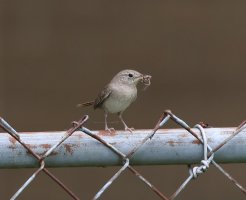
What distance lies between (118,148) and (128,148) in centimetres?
2

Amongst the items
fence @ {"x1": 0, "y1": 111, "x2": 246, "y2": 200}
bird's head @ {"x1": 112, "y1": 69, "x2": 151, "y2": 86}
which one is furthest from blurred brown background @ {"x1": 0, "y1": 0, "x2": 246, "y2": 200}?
fence @ {"x1": 0, "y1": 111, "x2": 246, "y2": 200}

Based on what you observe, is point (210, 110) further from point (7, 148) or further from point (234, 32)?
point (7, 148)

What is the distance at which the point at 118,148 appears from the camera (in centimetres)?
187

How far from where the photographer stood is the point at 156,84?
5.24 m

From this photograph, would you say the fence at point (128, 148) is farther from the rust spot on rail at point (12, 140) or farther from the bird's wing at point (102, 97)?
the bird's wing at point (102, 97)

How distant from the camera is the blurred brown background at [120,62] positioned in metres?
5.12

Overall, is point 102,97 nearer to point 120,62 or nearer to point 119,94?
point 119,94

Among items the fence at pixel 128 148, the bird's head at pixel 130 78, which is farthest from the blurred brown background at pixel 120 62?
the fence at pixel 128 148

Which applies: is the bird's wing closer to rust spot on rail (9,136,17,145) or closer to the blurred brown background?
the blurred brown background

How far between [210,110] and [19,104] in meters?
1.22

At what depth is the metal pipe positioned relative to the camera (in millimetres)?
1835

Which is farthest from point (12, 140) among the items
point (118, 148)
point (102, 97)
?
point (102, 97)

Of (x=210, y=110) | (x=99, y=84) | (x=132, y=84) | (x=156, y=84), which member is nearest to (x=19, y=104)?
(x=99, y=84)

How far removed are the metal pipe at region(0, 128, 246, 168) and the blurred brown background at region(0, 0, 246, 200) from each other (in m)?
3.23
